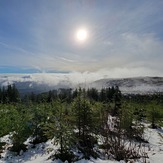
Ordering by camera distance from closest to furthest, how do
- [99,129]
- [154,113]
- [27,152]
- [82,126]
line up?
[27,152], [82,126], [99,129], [154,113]

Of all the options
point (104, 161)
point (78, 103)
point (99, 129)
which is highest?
point (78, 103)

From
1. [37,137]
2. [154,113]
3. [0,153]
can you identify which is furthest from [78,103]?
[154,113]

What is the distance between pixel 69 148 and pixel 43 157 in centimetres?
112

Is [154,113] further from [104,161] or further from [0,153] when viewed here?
[0,153]

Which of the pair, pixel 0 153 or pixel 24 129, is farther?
pixel 24 129

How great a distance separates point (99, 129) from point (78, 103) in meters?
1.93

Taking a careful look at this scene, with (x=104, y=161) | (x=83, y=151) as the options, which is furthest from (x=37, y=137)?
(x=104, y=161)

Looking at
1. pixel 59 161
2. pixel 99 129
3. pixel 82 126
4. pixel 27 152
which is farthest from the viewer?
pixel 99 129

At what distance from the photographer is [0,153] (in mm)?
9727

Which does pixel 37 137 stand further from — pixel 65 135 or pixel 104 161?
pixel 104 161

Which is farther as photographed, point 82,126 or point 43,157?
point 82,126

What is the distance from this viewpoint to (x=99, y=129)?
11703 mm

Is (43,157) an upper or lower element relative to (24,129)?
lower

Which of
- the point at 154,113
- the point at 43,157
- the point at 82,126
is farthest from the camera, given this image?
the point at 154,113
